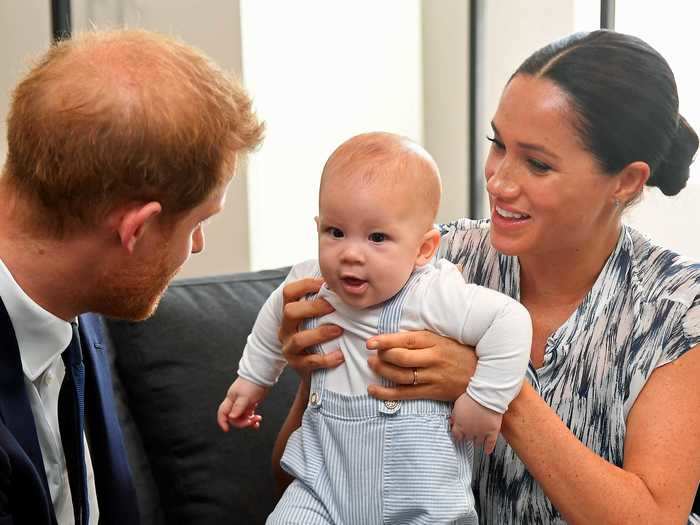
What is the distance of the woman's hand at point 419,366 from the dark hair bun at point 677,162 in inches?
21.1

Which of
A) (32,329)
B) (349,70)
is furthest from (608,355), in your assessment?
(349,70)

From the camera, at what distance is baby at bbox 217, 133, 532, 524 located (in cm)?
149

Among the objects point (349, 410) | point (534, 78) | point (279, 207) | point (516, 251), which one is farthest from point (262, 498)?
point (279, 207)

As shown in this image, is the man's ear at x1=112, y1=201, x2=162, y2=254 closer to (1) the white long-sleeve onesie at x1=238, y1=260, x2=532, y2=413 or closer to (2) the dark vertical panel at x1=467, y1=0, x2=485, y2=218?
(1) the white long-sleeve onesie at x1=238, y1=260, x2=532, y2=413

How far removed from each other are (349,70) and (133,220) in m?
2.41

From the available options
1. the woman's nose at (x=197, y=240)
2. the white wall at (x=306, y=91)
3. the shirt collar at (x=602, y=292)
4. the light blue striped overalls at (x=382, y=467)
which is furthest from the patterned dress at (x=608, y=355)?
the white wall at (x=306, y=91)

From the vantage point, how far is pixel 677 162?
1809 mm

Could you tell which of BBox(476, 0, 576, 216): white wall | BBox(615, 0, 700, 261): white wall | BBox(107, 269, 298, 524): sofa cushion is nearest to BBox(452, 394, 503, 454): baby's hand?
BBox(107, 269, 298, 524): sofa cushion

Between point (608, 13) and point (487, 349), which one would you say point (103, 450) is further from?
point (608, 13)

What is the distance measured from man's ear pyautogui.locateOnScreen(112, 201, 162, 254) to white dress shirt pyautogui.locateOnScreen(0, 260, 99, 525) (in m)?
0.16

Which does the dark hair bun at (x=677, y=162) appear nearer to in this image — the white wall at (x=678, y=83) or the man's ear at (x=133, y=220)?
the man's ear at (x=133, y=220)

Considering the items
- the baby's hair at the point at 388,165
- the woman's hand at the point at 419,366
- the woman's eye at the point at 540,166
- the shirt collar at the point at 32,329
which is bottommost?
the woman's hand at the point at 419,366

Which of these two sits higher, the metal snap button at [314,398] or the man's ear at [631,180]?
the man's ear at [631,180]

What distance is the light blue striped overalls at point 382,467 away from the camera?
1485mm
